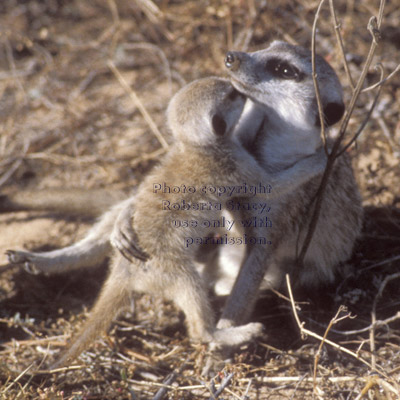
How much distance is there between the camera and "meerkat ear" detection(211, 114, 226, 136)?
9.07ft

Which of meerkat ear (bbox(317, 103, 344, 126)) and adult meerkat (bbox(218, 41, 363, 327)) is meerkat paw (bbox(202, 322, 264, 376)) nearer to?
adult meerkat (bbox(218, 41, 363, 327))

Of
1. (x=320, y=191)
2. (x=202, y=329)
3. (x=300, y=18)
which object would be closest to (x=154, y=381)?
(x=202, y=329)

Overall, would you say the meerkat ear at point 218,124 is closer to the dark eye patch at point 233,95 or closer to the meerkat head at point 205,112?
the meerkat head at point 205,112

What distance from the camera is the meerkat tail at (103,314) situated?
2729mm

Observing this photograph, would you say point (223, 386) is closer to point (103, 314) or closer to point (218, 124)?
point (103, 314)

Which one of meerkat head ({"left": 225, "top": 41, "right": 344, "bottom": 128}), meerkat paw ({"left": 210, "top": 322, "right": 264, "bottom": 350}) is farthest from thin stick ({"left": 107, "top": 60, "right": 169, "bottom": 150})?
meerkat paw ({"left": 210, "top": 322, "right": 264, "bottom": 350})

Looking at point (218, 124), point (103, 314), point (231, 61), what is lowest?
point (103, 314)

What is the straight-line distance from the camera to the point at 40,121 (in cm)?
498

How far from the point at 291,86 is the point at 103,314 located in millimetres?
1795

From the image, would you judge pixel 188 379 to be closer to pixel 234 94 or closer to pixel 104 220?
pixel 104 220

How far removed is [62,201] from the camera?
375 cm

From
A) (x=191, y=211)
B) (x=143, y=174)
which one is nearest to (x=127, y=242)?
(x=191, y=211)

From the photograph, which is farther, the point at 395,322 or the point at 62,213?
the point at 62,213

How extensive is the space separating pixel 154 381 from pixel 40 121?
3145 mm
